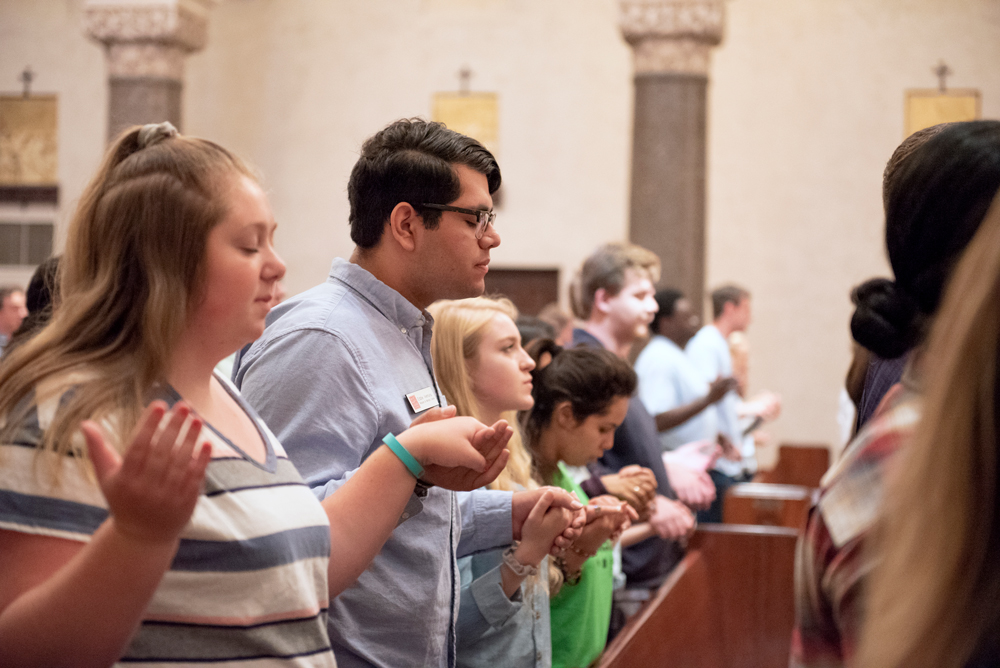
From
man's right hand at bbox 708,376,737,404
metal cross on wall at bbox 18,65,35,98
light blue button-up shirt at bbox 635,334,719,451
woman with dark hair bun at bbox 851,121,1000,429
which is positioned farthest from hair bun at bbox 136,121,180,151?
metal cross on wall at bbox 18,65,35,98

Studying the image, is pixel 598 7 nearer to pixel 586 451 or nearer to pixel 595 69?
pixel 595 69

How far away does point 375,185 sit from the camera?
Answer: 2.20 m

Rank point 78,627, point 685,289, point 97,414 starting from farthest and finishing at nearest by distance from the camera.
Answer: point 685,289
point 97,414
point 78,627

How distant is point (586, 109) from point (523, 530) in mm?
8647

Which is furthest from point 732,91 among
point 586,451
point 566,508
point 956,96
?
point 566,508

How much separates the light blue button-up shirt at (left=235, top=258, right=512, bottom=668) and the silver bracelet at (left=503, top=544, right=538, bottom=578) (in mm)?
304

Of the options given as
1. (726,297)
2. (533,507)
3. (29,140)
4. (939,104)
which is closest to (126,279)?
(533,507)

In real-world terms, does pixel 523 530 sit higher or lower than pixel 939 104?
lower

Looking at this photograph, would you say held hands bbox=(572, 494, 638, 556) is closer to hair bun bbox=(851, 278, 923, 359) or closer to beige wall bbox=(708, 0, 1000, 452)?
hair bun bbox=(851, 278, 923, 359)

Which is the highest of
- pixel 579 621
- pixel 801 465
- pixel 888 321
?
pixel 888 321

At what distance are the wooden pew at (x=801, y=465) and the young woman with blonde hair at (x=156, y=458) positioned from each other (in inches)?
316

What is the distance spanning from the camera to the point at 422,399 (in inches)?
81.0

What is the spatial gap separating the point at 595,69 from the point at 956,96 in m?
3.45

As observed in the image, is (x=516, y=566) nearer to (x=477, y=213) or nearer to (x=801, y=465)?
(x=477, y=213)
